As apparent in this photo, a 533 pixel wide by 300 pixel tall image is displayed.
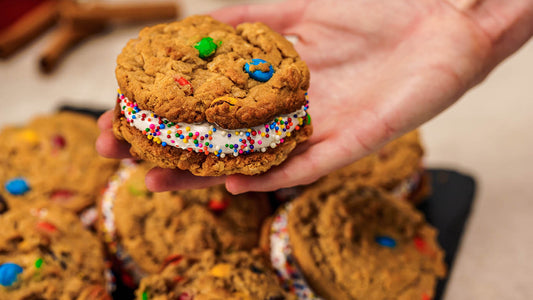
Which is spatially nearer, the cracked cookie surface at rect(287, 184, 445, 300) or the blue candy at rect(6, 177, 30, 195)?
the cracked cookie surface at rect(287, 184, 445, 300)

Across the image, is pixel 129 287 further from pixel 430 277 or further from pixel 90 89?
pixel 90 89

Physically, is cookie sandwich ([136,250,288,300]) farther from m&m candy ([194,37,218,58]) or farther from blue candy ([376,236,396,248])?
m&m candy ([194,37,218,58])

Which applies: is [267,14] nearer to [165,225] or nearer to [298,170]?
[298,170]

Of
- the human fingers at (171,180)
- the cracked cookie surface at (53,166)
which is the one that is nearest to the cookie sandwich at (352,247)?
the human fingers at (171,180)

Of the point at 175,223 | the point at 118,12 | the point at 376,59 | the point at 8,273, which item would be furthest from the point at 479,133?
the point at 118,12

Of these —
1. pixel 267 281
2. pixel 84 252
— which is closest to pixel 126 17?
pixel 84 252

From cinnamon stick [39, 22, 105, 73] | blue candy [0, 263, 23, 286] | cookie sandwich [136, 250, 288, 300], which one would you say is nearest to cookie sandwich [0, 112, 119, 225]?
blue candy [0, 263, 23, 286]
